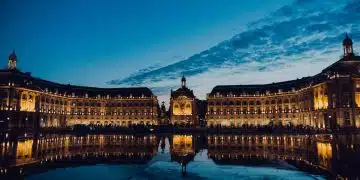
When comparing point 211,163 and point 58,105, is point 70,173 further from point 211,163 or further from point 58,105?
point 58,105

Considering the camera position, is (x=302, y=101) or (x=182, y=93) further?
(x=182, y=93)

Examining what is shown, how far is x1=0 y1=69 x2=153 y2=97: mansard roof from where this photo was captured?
94.0 metres

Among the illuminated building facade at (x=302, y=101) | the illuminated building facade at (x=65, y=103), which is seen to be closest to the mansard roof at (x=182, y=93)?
the illuminated building facade at (x=302, y=101)

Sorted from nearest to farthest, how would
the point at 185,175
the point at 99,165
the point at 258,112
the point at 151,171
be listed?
the point at 185,175
the point at 151,171
the point at 99,165
the point at 258,112

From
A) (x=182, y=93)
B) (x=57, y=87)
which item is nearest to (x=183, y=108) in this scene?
(x=182, y=93)

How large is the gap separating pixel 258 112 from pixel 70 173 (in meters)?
120

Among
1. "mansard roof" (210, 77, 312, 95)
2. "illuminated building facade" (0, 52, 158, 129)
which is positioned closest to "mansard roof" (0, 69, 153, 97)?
"illuminated building facade" (0, 52, 158, 129)

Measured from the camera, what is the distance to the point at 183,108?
132m

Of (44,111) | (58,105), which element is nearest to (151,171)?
(44,111)

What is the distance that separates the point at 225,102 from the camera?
436ft

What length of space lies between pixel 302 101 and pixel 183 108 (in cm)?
5177

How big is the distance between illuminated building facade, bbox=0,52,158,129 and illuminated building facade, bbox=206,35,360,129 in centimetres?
3562

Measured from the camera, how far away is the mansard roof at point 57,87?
3701 inches

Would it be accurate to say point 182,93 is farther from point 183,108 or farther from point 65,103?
point 65,103
